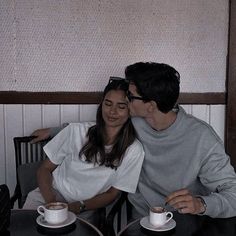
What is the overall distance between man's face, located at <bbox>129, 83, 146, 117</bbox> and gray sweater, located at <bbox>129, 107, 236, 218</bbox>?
0.31 ft

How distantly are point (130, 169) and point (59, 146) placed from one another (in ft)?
1.27

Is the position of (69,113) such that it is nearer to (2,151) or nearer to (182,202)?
(2,151)

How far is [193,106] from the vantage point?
7.87 ft

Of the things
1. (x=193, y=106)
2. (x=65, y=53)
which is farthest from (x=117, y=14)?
(x=193, y=106)

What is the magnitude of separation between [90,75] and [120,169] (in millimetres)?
724

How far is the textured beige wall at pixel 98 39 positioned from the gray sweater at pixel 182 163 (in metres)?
0.60

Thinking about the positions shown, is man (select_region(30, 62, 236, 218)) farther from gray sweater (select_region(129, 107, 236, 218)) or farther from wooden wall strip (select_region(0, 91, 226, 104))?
wooden wall strip (select_region(0, 91, 226, 104))

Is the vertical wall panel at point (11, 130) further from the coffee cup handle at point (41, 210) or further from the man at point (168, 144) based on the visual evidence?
the coffee cup handle at point (41, 210)

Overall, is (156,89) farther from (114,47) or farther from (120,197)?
(114,47)

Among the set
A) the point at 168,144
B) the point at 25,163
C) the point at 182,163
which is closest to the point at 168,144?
the point at 168,144

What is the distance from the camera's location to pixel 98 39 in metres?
2.30

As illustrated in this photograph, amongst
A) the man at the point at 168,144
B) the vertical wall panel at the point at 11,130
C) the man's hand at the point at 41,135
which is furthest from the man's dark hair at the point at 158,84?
the vertical wall panel at the point at 11,130

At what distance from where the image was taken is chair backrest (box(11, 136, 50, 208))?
2.03m

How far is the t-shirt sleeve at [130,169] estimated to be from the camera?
1.80 metres
